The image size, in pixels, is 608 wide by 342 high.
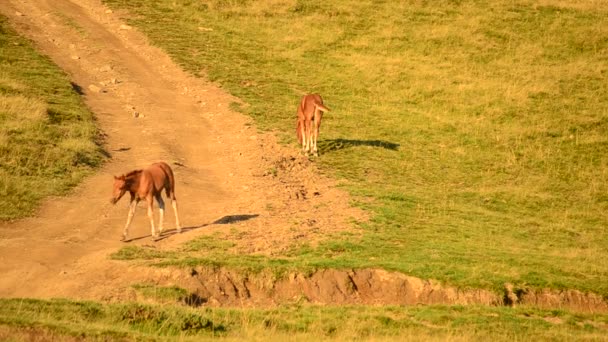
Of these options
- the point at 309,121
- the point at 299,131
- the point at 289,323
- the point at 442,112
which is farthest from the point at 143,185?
the point at 442,112

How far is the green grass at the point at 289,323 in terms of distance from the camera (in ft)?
50.4

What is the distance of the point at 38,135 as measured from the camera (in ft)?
94.8

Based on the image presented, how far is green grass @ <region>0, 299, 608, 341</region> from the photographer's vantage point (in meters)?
15.4

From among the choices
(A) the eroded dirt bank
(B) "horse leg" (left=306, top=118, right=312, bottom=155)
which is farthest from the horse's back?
(B) "horse leg" (left=306, top=118, right=312, bottom=155)

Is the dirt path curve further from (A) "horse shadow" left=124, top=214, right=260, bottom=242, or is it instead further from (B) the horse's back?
(B) the horse's back

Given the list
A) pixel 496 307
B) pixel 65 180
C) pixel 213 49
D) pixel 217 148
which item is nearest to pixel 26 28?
A: pixel 213 49

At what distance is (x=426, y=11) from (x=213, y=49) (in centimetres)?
1194

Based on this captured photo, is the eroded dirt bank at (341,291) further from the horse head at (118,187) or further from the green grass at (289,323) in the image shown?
the horse head at (118,187)

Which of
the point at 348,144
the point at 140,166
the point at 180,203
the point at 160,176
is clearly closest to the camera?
the point at 160,176

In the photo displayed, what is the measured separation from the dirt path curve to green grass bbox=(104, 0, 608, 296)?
1.12 meters

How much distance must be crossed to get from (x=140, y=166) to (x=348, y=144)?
7687 mm

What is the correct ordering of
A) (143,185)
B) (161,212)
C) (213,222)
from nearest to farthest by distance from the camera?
(143,185), (161,212), (213,222)

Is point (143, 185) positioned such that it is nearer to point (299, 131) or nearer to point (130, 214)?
point (130, 214)

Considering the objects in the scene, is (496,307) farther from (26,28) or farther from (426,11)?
(426,11)
